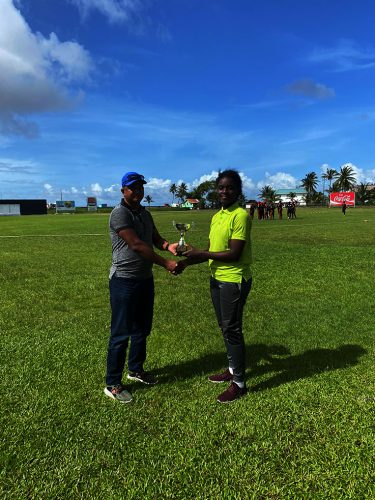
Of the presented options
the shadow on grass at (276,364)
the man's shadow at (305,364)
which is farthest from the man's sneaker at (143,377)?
the man's shadow at (305,364)

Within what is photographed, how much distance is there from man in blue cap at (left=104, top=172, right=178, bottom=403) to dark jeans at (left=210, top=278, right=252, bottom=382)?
1.81 feet

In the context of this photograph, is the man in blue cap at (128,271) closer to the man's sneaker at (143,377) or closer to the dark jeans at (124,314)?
the dark jeans at (124,314)

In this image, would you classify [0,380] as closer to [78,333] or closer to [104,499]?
[78,333]

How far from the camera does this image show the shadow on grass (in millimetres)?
4531

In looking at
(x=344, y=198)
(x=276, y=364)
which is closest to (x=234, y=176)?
(x=276, y=364)

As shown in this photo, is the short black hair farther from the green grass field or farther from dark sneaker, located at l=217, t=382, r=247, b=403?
the green grass field

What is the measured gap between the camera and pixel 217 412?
3.71 metres

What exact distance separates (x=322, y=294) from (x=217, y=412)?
5.53m

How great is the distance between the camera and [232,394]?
13.0ft

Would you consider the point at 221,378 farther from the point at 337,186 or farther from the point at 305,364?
the point at 337,186

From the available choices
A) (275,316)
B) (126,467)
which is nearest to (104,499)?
(126,467)

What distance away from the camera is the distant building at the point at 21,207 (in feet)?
318

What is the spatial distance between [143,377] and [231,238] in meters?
1.86

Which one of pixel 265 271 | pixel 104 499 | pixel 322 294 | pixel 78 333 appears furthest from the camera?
pixel 265 271
